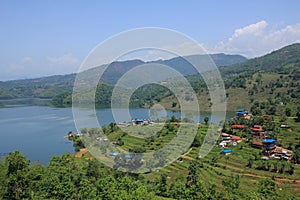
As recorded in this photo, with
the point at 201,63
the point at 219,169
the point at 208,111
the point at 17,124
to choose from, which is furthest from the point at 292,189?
the point at 17,124

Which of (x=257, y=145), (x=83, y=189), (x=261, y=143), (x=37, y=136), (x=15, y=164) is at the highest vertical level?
(x=15, y=164)

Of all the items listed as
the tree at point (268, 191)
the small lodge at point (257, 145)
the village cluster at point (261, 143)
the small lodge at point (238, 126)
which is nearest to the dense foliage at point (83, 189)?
the tree at point (268, 191)

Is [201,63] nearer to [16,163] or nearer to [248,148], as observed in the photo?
[16,163]

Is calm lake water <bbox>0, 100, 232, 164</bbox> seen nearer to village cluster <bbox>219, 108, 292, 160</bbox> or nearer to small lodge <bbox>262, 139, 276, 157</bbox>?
village cluster <bbox>219, 108, 292, 160</bbox>

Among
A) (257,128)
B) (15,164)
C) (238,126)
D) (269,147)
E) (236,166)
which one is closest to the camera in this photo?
(15,164)

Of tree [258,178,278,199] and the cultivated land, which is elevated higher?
tree [258,178,278,199]

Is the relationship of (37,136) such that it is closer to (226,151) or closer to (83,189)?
(226,151)

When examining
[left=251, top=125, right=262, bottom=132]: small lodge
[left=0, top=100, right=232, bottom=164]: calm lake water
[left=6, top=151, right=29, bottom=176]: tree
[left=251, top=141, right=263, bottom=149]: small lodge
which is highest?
[left=6, top=151, right=29, bottom=176]: tree

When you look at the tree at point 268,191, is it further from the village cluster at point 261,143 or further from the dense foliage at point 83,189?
the village cluster at point 261,143

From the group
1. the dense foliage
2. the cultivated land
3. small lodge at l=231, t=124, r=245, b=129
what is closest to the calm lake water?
small lodge at l=231, t=124, r=245, b=129

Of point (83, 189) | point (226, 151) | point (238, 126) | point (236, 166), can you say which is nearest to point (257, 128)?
point (238, 126)

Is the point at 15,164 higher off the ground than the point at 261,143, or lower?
higher

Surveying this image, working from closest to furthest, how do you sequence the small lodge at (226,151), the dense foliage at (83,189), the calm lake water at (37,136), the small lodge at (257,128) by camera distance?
the dense foliage at (83,189)
the small lodge at (226,151)
the small lodge at (257,128)
the calm lake water at (37,136)
